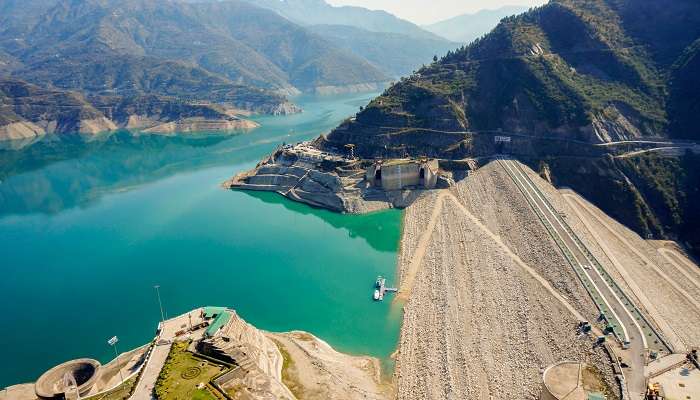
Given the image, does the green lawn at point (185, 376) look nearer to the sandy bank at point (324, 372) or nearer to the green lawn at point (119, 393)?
the green lawn at point (119, 393)

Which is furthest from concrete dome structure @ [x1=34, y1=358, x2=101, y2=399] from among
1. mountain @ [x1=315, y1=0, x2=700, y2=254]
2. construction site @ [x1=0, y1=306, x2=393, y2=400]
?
mountain @ [x1=315, y1=0, x2=700, y2=254]

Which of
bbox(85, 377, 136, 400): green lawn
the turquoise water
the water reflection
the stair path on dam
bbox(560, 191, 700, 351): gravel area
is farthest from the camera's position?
the water reflection

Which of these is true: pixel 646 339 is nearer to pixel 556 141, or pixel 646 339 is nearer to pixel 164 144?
pixel 556 141

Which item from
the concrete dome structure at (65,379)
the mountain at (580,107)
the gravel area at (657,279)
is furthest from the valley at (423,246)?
the mountain at (580,107)

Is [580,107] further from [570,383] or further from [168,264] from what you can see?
[168,264]

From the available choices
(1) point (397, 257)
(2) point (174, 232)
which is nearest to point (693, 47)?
(1) point (397, 257)

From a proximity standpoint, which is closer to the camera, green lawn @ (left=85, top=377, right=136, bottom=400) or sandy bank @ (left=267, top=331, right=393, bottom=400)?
green lawn @ (left=85, top=377, right=136, bottom=400)

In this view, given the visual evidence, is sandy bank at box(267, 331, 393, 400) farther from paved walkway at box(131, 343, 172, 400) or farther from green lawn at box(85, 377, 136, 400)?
green lawn at box(85, 377, 136, 400)

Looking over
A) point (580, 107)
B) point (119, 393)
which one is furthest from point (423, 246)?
point (580, 107)
